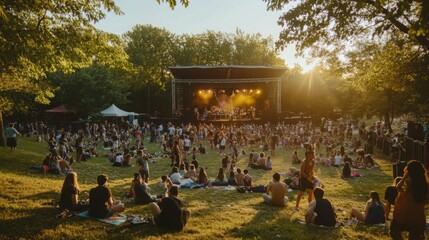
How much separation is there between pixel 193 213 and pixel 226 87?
30.4 meters

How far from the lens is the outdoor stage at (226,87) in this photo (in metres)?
36.2

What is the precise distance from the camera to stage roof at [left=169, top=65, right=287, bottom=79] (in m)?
36.2

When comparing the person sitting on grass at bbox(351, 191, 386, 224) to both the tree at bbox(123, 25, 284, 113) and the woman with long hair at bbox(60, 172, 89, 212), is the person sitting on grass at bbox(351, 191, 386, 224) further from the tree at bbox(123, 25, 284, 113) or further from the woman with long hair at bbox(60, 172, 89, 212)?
the tree at bbox(123, 25, 284, 113)

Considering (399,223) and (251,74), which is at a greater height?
(251,74)

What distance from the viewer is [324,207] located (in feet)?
22.4

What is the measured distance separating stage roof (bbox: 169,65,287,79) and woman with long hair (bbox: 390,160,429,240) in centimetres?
3191

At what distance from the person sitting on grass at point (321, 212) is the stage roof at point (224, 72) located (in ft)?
98.7

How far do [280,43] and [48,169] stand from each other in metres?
9.72

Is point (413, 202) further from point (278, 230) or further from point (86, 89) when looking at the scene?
point (86, 89)

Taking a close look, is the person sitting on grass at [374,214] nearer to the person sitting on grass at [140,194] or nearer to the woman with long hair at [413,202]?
the woman with long hair at [413,202]

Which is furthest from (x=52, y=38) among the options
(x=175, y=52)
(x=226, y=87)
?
(x=175, y=52)

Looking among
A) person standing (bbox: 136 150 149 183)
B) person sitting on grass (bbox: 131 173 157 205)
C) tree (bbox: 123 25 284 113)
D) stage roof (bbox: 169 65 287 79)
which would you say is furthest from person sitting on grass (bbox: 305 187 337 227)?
tree (bbox: 123 25 284 113)

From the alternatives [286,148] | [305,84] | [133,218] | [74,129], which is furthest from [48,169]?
[305,84]

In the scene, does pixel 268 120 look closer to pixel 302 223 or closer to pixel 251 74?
pixel 251 74
